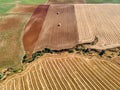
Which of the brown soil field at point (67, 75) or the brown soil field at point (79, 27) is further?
the brown soil field at point (79, 27)

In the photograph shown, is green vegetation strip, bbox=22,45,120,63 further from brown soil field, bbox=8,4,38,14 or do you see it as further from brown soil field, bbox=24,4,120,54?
brown soil field, bbox=8,4,38,14

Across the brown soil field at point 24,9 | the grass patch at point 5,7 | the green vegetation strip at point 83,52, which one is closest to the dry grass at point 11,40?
the green vegetation strip at point 83,52

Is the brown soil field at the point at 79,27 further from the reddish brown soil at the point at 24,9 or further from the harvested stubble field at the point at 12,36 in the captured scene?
the reddish brown soil at the point at 24,9

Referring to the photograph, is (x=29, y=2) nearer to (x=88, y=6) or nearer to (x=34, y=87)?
(x=88, y=6)

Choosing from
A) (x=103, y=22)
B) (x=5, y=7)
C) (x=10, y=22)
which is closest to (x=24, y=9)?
(x=5, y=7)

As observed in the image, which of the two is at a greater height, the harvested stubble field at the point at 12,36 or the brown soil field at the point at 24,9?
the brown soil field at the point at 24,9

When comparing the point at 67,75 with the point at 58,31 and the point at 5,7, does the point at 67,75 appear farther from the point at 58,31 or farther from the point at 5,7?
the point at 5,7
